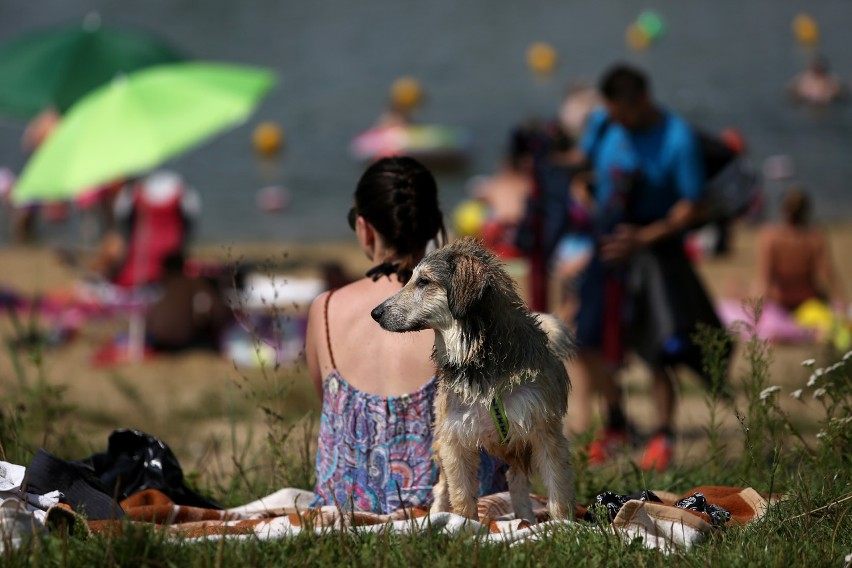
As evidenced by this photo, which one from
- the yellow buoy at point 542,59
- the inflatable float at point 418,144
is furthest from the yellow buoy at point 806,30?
the inflatable float at point 418,144

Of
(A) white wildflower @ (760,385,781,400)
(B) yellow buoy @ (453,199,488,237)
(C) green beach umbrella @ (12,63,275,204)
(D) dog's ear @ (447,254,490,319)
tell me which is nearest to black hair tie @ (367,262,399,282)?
(D) dog's ear @ (447,254,490,319)

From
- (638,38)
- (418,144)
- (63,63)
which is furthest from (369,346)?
(638,38)

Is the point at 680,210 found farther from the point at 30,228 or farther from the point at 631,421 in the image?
the point at 30,228

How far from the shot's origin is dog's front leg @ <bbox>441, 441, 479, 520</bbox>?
3.35 m

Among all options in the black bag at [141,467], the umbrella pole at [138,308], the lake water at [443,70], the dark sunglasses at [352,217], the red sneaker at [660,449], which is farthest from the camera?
the lake water at [443,70]

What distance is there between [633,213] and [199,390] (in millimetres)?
3925

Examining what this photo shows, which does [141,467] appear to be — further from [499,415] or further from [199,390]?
[199,390]

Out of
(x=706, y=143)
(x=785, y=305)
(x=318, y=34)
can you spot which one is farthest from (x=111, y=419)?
(x=318, y=34)

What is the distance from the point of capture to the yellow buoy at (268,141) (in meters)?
21.2

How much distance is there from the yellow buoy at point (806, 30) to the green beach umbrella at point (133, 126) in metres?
20.5

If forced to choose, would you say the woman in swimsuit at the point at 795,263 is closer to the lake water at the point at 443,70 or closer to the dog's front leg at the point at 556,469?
the dog's front leg at the point at 556,469

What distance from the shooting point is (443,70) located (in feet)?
83.6

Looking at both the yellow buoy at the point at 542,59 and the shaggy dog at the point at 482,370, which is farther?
the yellow buoy at the point at 542,59

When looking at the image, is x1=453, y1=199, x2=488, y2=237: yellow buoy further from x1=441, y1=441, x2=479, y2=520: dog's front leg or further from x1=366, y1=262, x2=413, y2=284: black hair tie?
x1=441, y1=441, x2=479, y2=520: dog's front leg
